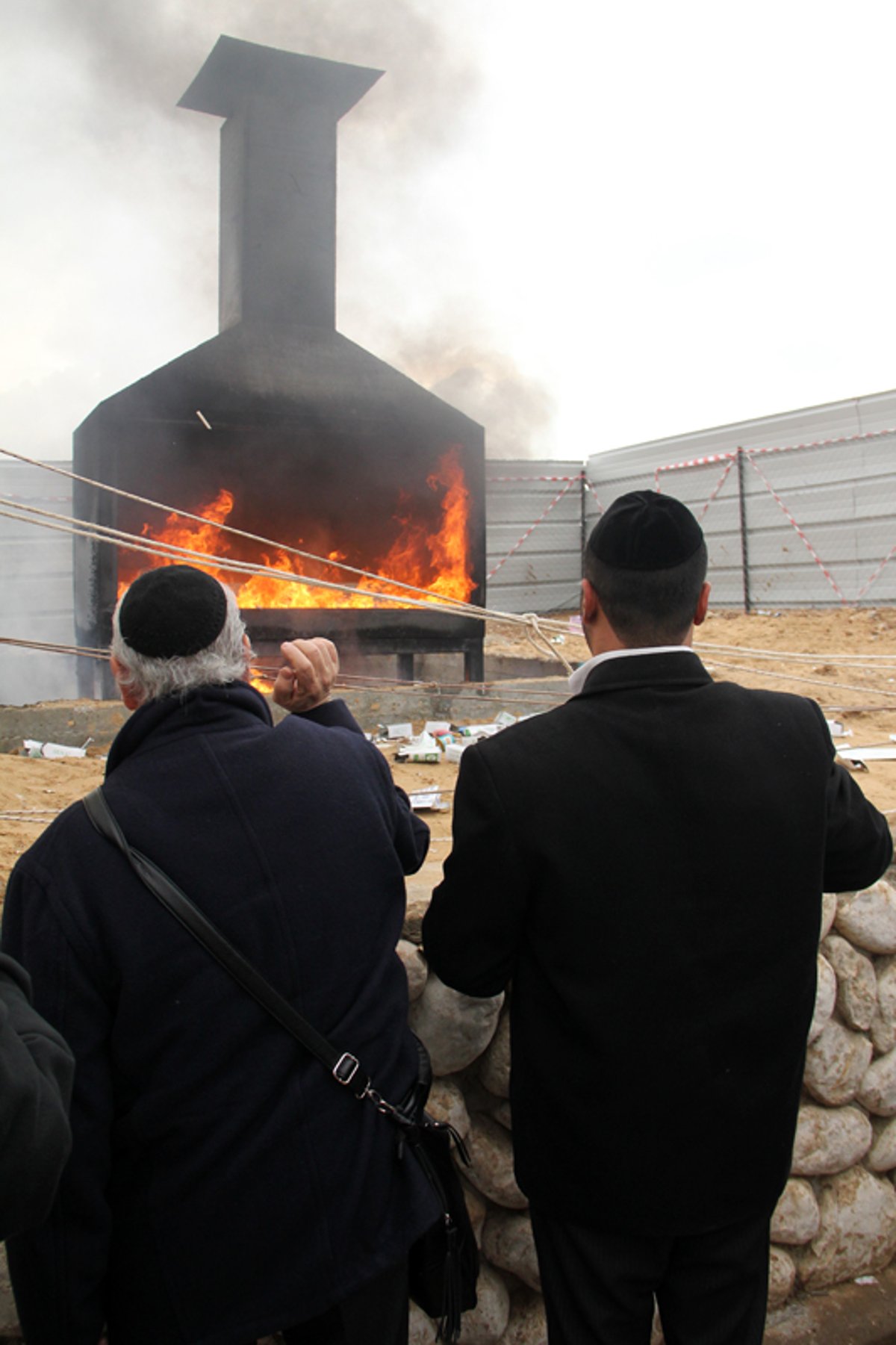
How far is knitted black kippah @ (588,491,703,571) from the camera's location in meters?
1.49

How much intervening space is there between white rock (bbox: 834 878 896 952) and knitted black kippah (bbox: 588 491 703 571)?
1506mm

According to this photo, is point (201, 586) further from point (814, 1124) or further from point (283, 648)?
point (814, 1124)

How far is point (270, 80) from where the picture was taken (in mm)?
7312

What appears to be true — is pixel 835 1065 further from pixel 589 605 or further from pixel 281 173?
pixel 281 173

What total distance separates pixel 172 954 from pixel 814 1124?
201 cm

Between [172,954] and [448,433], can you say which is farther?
[448,433]

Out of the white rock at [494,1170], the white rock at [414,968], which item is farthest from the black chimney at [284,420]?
the white rock at [494,1170]

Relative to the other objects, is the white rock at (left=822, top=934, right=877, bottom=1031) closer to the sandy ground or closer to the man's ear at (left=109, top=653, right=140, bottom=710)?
the sandy ground

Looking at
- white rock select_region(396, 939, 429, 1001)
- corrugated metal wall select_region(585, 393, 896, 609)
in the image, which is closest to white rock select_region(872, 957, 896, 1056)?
white rock select_region(396, 939, 429, 1001)

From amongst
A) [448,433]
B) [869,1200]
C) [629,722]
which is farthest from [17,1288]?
[448,433]

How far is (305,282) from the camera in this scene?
751cm

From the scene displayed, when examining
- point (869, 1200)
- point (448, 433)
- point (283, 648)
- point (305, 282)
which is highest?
point (305, 282)

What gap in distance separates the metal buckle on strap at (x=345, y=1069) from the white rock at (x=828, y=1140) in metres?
1.62

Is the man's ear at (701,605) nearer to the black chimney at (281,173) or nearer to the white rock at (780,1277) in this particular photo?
the white rock at (780,1277)
